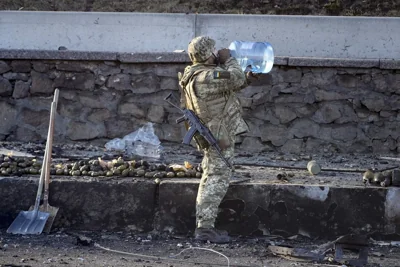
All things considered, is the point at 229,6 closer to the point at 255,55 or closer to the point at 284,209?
the point at 255,55

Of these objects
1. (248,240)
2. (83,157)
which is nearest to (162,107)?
(83,157)

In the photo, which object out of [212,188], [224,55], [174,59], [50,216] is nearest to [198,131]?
[212,188]

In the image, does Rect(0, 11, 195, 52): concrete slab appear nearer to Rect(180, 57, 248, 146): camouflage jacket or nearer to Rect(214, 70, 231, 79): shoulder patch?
Rect(180, 57, 248, 146): camouflage jacket

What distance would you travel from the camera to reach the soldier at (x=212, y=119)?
780 cm

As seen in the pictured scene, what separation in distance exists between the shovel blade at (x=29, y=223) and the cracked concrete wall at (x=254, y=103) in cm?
337

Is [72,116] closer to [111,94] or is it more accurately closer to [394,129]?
[111,94]

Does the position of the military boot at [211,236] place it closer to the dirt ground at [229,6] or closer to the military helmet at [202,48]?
the military helmet at [202,48]

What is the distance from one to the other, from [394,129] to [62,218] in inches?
188

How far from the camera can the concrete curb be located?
27.0 feet

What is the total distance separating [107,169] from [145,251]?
1.43 meters

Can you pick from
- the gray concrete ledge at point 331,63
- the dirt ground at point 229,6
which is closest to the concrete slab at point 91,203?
the gray concrete ledge at point 331,63

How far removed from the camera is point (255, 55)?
859 cm

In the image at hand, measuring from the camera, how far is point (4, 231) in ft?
27.0

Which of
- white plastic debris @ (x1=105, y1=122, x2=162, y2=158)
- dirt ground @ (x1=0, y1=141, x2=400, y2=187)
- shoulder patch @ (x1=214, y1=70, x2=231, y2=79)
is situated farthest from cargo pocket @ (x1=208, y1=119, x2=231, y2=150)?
white plastic debris @ (x1=105, y1=122, x2=162, y2=158)
